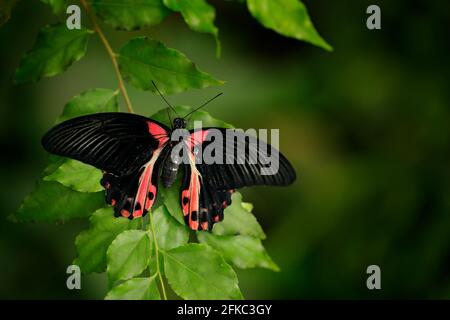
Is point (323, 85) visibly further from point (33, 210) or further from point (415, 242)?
point (33, 210)

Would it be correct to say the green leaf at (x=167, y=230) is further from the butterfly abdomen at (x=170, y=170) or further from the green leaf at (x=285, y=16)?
the green leaf at (x=285, y=16)

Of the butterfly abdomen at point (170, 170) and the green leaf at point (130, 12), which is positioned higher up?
the green leaf at point (130, 12)

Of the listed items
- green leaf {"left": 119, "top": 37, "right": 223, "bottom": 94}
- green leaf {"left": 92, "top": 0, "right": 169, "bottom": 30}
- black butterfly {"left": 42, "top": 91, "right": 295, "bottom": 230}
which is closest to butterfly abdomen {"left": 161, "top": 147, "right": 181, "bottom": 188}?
black butterfly {"left": 42, "top": 91, "right": 295, "bottom": 230}

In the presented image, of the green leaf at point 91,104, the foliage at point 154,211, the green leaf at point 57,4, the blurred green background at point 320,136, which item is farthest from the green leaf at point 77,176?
the blurred green background at point 320,136

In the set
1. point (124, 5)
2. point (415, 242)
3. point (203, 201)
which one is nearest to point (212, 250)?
point (203, 201)

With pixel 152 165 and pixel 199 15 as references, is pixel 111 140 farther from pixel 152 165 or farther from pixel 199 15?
pixel 199 15
